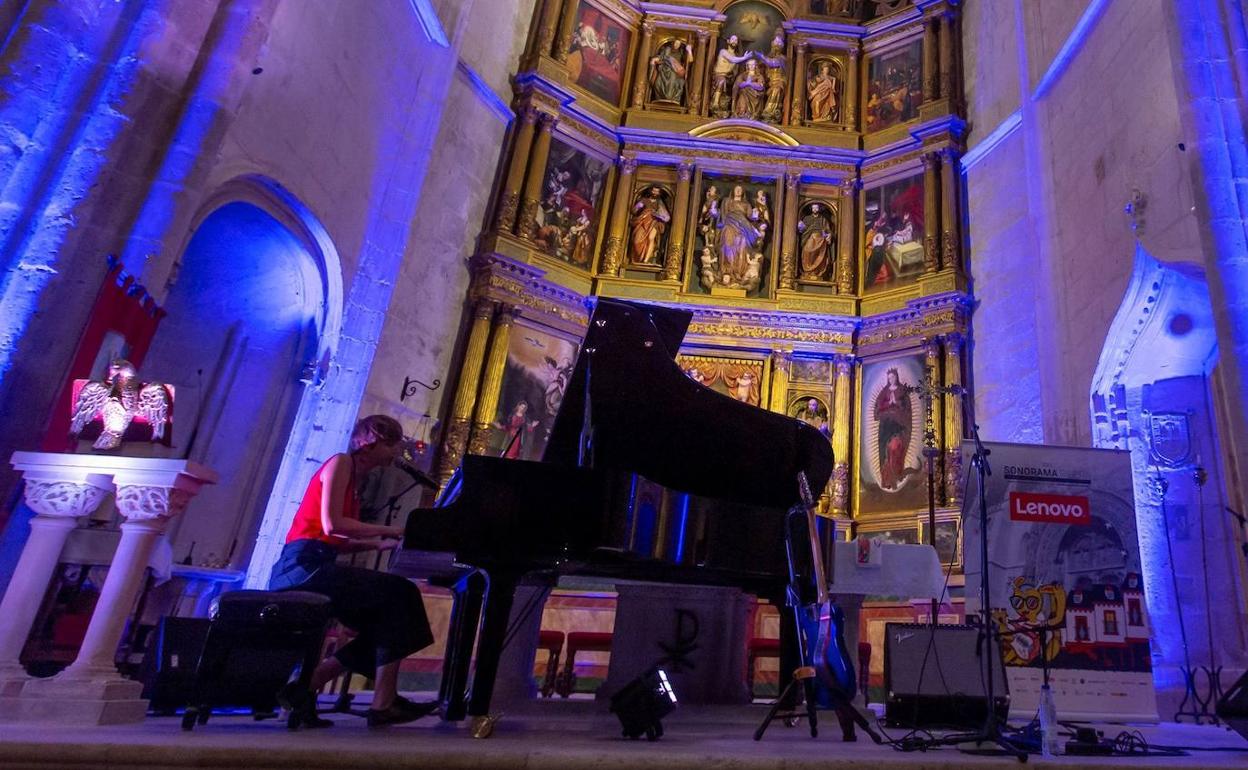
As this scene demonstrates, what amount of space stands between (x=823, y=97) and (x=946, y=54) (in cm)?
183

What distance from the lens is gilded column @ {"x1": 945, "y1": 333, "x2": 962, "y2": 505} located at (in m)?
8.30

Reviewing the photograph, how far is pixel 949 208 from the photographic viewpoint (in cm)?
997

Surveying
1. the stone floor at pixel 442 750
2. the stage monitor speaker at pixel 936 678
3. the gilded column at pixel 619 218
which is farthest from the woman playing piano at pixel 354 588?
the gilded column at pixel 619 218

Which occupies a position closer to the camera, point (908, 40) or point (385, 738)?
point (385, 738)

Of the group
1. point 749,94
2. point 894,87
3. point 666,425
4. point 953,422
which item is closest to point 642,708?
point 666,425

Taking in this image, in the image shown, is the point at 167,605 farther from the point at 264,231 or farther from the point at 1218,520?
the point at 1218,520

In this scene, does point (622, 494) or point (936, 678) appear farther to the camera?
point (936, 678)

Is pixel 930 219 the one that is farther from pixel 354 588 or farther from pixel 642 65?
pixel 354 588

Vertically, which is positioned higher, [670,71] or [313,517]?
[670,71]

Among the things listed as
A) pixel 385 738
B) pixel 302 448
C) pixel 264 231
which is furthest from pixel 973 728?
pixel 264 231

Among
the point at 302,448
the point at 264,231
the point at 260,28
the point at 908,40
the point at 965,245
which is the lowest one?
the point at 302,448

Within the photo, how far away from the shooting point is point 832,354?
996 cm

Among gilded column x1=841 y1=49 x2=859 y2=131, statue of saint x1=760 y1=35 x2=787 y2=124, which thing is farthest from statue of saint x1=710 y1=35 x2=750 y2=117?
gilded column x1=841 y1=49 x2=859 y2=131

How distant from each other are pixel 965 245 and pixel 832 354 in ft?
7.49
